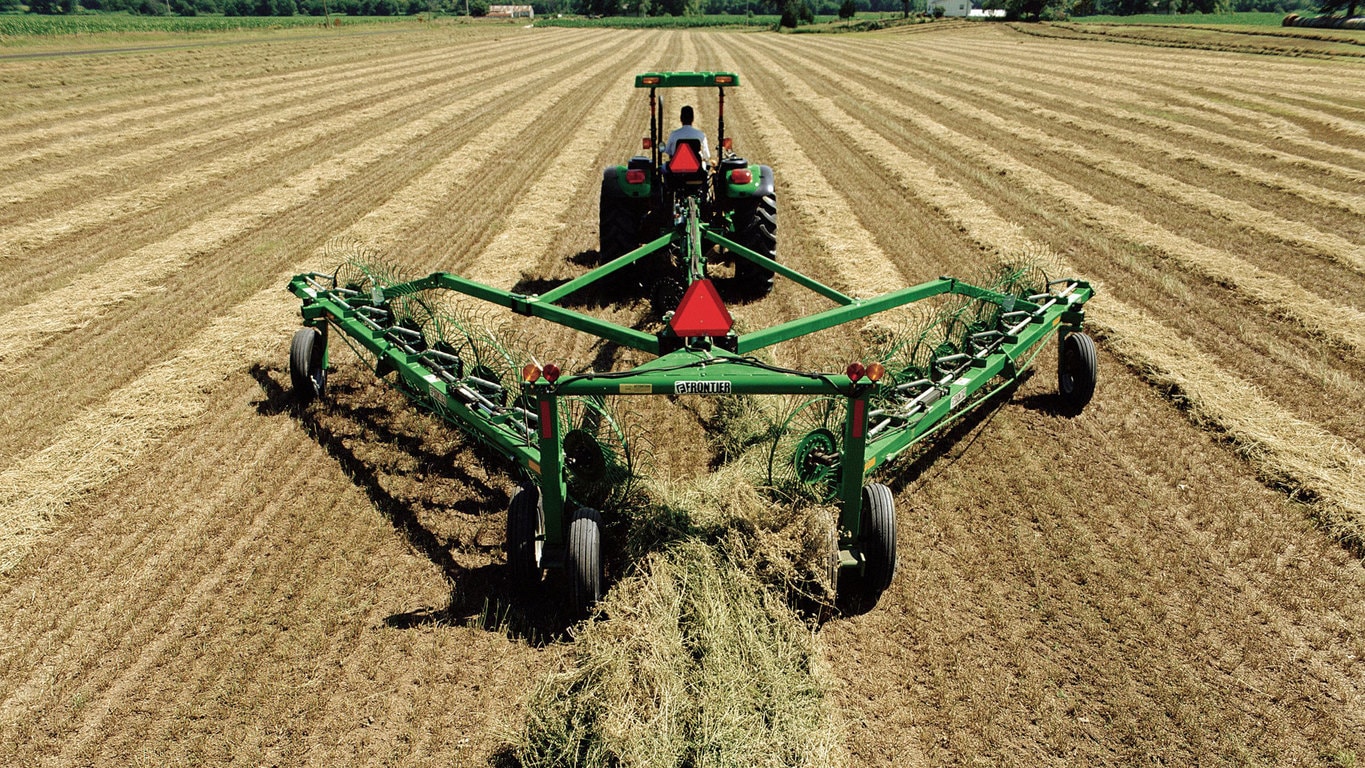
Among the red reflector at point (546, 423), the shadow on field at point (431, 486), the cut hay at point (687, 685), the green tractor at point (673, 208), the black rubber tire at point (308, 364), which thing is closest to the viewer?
the cut hay at point (687, 685)

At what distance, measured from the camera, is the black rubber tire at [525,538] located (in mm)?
4270

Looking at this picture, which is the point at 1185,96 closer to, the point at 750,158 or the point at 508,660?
the point at 750,158

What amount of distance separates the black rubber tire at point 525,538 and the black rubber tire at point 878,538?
1725mm

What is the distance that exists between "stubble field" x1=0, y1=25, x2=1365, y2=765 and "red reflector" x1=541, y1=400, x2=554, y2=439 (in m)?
1.06

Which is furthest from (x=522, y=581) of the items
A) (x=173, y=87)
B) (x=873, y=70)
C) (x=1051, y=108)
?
(x=873, y=70)

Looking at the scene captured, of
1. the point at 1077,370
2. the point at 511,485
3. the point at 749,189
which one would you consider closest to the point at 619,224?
the point at 749,189

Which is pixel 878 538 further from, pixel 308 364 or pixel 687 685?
pixel 308 364

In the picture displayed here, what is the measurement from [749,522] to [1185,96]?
2295 cm

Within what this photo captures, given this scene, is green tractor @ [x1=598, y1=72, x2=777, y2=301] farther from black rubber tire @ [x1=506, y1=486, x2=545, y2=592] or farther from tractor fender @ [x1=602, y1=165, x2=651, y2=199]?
black rubber tire @ [x1=506, y1=486, x2=545, y2=592]

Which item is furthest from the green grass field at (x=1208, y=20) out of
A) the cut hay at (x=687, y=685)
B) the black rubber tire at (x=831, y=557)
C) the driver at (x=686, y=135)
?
the cut hay at (x=687, y=685)

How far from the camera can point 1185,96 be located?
21609mm

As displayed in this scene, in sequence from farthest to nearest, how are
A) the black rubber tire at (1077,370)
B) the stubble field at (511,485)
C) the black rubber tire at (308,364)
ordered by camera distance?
the black rubber tire at (308,364), the black rubber tire at (1077,370), the stubble field at (511,485)

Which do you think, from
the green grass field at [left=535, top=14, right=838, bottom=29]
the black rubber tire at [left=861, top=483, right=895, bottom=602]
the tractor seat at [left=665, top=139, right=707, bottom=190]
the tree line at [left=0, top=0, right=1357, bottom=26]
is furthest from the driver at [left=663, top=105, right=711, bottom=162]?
the green grass field at [left=535, top=14, right=838, bottom=29]

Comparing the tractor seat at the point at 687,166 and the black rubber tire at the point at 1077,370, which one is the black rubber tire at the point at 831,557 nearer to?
the black rubber tire at the point at 1077,370
